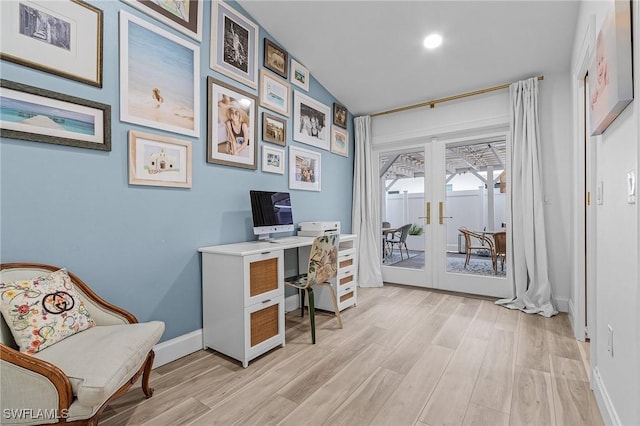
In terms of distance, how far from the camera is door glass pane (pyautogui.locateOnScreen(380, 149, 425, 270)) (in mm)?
3990

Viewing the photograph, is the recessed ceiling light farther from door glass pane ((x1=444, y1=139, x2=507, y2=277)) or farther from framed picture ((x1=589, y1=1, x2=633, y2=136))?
framed picture ((x1=589, y1=1, x2=633, y2=136))

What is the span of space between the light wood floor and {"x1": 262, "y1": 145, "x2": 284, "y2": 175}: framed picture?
1.54 m

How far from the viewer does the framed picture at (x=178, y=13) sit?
1964 mm

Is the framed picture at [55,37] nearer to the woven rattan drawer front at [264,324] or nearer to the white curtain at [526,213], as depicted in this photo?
the woven rattan drawer front at [264,324]

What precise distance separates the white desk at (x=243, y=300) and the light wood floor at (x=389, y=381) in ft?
0.41

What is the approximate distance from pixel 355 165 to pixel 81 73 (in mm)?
3212

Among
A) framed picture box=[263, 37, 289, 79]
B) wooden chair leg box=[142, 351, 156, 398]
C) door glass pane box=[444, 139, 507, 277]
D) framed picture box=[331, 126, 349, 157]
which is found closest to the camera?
wooden chair leg box=[142, 351, 156, 398]

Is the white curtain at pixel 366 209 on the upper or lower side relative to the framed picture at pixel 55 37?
lower

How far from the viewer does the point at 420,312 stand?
9.89 ft

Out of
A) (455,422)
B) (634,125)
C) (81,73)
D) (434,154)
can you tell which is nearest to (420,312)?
(455,422)

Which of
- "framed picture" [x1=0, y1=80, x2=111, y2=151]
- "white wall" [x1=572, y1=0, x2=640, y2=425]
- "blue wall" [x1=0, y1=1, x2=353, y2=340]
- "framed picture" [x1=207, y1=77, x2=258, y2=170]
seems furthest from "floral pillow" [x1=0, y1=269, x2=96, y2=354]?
"white wall" [x1=572, y1=0, x2=640, y2=425]

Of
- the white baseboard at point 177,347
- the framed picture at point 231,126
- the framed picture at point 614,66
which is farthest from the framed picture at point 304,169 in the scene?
the framed picture at point 614,66

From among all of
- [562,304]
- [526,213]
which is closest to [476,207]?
[526,213]

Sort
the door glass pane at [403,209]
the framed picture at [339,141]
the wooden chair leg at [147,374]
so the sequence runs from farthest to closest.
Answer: the door glass pane at [403,209] < the framed picture at [339,141] < the wooden chair leg at [147,374]
